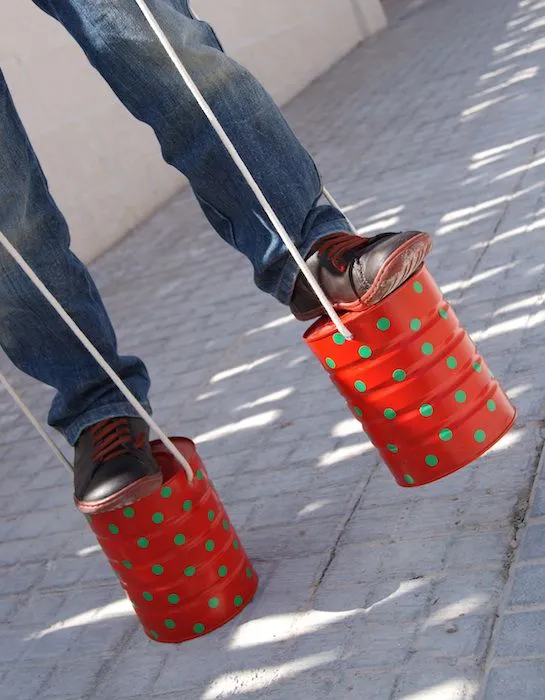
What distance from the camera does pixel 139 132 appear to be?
6.37 meters

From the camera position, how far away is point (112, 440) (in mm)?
2264

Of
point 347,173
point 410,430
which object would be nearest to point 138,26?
point 410,430

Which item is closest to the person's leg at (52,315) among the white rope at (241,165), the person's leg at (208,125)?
the person's leg at (208,125)

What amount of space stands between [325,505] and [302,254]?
735 mm

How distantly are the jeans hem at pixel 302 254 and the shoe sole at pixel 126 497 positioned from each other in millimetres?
420

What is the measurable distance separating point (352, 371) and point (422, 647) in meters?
0.48

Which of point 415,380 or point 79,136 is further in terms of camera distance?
point 79,136

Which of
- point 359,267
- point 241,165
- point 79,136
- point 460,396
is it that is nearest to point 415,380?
point 460,396

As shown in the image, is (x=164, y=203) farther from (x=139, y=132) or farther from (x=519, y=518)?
(x=519, y=518)

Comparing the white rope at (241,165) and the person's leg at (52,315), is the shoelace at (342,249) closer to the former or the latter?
the white rope at (241,165)

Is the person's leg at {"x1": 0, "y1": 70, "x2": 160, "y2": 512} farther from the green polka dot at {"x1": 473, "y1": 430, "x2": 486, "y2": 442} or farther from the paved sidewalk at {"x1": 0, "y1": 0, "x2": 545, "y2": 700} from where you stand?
the green polka dot at {"x1": 473, "y1": 430, "x2": 486, "y2": 442}

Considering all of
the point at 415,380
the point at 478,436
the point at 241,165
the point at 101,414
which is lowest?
the point at 478,436

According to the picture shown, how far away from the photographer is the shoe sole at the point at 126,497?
83.4 inches

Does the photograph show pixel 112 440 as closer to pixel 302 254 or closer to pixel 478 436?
pixel 302 254
